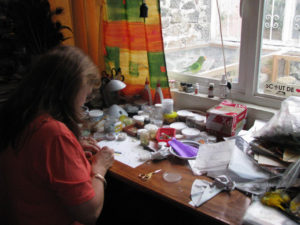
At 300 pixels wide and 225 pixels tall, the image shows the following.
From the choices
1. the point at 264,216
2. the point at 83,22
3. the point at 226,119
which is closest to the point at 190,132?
the point at 226,119

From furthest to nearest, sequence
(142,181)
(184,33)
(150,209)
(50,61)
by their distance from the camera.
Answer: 1. (184,33)
2. (150,209)
3. (142,181)
4. (50,61)

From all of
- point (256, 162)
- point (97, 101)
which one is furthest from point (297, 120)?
point (97, 101)

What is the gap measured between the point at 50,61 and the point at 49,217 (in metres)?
0.55

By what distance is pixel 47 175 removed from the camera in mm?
879

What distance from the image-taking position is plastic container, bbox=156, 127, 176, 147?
151cm

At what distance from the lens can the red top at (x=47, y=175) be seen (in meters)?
0.88

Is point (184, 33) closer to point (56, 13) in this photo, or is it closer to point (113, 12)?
point (113, 12)

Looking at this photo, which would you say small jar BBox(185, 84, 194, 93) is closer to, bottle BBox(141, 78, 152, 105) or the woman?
bottle BBox(141, 78, 152, 105)

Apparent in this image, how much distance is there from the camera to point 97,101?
199cm

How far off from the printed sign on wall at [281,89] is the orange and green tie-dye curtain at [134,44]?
629mm

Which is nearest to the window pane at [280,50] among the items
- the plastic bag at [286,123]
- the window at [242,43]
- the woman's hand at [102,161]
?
the window at [242,43]

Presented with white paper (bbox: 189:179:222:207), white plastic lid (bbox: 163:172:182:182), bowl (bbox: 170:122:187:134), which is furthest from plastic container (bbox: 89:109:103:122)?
white paper (bbox: 189:179:222:207)

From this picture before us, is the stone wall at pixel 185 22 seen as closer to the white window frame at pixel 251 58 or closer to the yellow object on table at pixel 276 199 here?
the white window frame at pixel 251 58

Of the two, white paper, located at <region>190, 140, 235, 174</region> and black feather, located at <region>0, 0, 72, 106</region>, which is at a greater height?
black feather, located at <region>0, 0, 72, 106</region>
